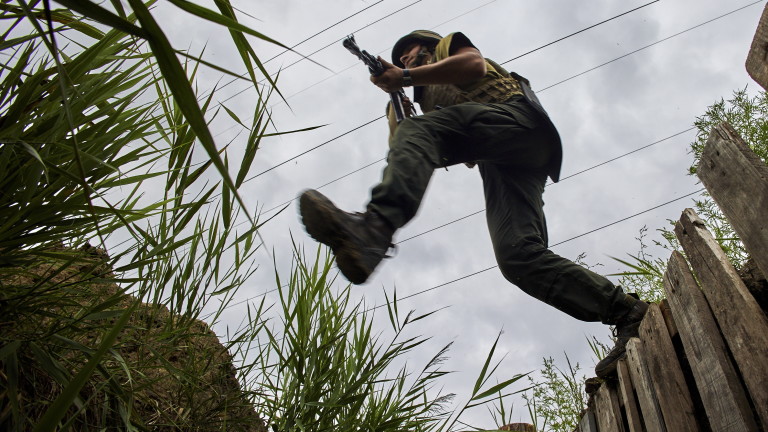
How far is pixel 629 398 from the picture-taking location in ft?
6.95

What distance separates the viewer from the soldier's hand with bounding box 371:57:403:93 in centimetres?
244

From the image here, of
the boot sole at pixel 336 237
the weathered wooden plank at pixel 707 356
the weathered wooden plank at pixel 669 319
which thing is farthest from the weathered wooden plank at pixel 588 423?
the boot sole at pixel 336 237

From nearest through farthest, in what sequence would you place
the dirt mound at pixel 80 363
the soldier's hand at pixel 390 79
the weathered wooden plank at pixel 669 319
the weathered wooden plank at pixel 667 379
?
the dirt mound at pixel 80 363 → the weathered wooden plank at pixel 667 379 → the weathered wooden plank at pixel 669 319 → the soldier's hand at pixel 390 79

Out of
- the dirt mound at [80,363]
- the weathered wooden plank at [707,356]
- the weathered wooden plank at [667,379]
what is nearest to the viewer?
the dirt mound at [80,363]

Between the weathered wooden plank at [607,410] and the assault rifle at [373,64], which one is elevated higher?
the assault rifle at [373,64]

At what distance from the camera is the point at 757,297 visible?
1447 millimetres

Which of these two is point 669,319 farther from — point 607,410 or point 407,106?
point 407,106

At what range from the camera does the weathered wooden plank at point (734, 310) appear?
4.26 feet

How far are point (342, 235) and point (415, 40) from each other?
1596 mm

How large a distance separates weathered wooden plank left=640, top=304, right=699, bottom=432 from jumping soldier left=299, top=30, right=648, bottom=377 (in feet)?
1.12

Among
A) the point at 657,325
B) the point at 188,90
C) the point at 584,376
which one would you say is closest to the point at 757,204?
the point at 657,325

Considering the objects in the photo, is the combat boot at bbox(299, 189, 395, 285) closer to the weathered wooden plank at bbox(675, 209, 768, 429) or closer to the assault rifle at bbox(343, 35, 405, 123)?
the weathered wooden plank at bbox(675, 209, 768, 429)

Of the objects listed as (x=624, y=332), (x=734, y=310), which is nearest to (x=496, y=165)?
(x=624, y=332)

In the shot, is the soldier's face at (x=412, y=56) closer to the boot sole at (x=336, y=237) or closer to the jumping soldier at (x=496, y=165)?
the jumping soldier at (x=496, y=165)
